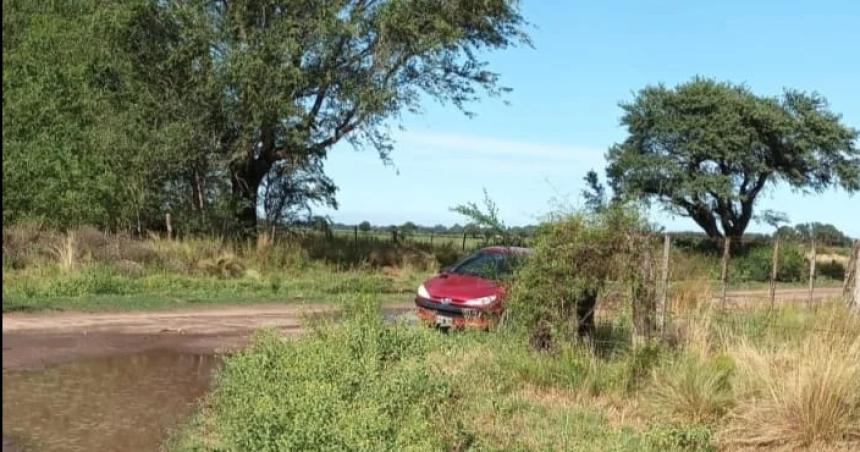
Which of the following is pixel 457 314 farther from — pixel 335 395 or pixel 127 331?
pixel 335 395

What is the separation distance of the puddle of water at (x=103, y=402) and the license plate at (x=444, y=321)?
3.26m

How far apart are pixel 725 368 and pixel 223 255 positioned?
1842 cm

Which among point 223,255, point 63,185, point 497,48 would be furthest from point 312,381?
point 497,48

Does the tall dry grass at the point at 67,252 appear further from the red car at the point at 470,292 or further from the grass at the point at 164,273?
the red car at the point at 470,292

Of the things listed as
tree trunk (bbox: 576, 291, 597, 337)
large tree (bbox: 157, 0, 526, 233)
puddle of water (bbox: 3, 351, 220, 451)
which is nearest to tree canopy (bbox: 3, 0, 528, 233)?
large tree (bbox: 157, 0, 526, 233)

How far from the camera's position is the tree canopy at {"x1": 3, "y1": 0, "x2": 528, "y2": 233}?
78.7ft

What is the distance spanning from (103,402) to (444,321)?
5519 millimetres

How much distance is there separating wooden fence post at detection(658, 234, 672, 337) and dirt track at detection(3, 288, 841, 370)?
12.7ft

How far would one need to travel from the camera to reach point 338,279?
84.5 ft

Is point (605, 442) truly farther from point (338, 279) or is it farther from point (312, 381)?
point (338, 279)

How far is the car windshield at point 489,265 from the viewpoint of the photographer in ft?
37.9

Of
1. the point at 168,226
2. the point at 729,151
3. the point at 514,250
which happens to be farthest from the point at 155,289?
the point at 729,151

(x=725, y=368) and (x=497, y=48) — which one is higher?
(x=497, y=48)

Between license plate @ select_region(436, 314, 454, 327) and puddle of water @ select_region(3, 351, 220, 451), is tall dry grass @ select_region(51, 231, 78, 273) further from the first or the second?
license plate @ select_region(436, 314, 454, 327)
